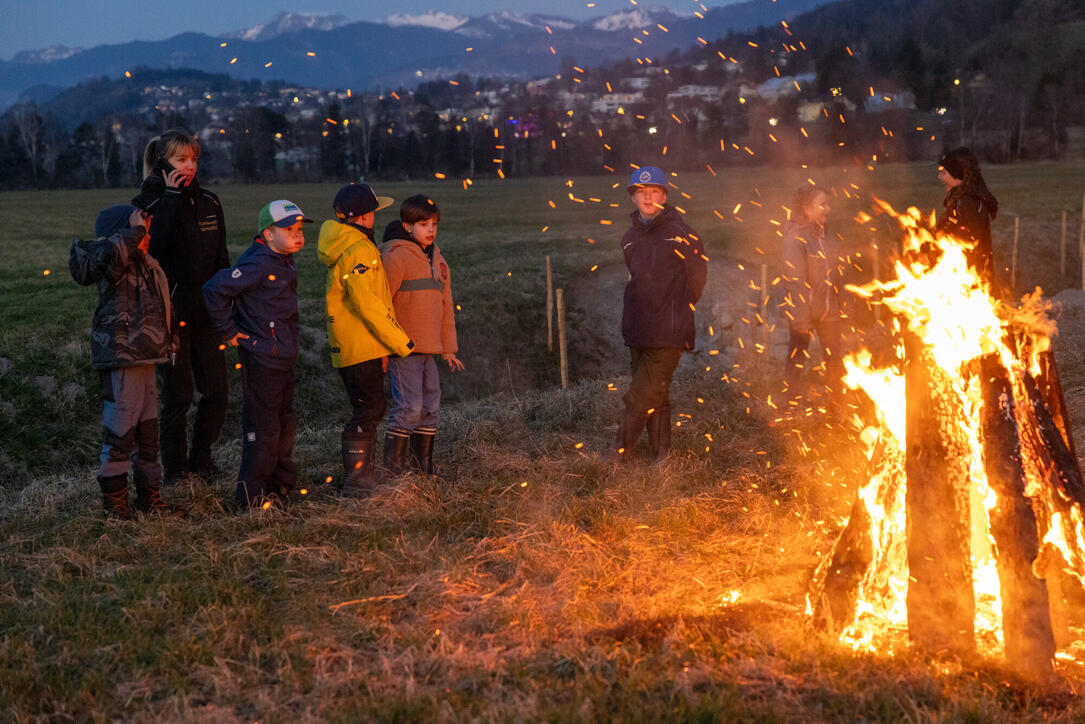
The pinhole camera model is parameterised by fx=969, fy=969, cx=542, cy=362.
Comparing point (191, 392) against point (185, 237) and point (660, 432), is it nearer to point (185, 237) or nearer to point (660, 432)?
point (185, 237)

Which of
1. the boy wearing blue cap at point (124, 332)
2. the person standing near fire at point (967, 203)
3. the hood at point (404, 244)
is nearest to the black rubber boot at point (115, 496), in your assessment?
the boy wearing blue cap at point (124, 332)

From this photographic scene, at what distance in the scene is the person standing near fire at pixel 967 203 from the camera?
734cm

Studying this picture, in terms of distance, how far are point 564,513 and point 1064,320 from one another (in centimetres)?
1202

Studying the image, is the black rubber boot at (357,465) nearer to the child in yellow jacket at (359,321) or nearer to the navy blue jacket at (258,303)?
the child in yellow jacket at (359,321)

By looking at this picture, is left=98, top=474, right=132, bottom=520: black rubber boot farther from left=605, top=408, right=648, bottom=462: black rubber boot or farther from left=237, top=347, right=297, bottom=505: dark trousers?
left=605, top=408, right=648, bottom=462: black rubber boot

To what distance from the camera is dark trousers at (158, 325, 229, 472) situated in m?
6.36

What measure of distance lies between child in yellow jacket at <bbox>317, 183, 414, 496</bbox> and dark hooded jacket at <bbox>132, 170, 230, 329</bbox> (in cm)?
86

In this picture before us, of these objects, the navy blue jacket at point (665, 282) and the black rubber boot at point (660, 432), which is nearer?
the navy blue jacket at point (665, 282)

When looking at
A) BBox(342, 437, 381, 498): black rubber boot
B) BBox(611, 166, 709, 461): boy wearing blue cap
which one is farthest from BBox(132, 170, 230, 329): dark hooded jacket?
BBox(611, 166, 709, 461): boy wearing blue cap

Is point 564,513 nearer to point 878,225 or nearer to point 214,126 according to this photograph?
point 878,225

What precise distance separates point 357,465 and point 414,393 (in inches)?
23.6

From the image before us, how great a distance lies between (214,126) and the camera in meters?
77.8

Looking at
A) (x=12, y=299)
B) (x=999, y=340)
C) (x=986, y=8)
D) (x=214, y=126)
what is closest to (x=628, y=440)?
(x=999, y=340)

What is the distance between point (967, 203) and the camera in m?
7.39
